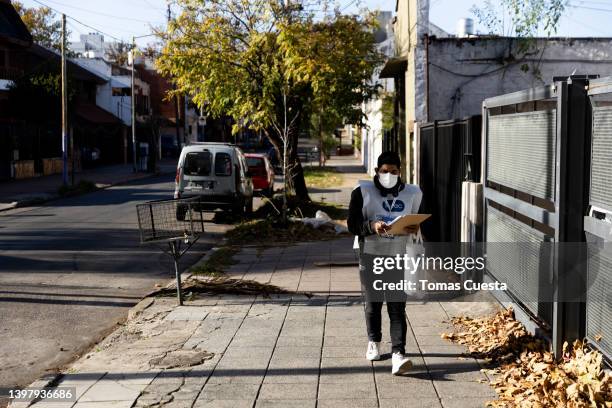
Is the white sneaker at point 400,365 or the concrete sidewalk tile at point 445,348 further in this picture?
the concrete sidewalk tile at point 445,348

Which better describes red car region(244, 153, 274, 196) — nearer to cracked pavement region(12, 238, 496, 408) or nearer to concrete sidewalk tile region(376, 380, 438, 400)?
cracked pavement region(12, 238, 496, 408)

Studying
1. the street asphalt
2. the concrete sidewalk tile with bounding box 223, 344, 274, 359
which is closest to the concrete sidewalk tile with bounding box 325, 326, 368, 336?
the concrete sidewalk tile with bounding box 223, 344, 274, 359

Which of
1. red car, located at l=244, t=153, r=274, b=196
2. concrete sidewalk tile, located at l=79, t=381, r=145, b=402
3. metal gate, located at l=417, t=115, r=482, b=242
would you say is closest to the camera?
concrete sidewalk tile, located at l=79, t=381, r=145, b=402

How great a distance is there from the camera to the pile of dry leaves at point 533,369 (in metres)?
4.97

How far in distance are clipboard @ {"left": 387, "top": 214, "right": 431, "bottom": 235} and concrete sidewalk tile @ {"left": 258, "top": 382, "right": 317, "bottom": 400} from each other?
1.33 m

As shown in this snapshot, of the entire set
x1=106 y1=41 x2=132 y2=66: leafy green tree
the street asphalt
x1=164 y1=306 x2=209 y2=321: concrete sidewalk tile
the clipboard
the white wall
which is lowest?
the street asphalt

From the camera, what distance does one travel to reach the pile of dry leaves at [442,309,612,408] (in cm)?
497

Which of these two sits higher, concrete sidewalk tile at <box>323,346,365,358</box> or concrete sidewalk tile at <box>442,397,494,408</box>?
concrete sidewalk tile at <box>442,397,494,408</box>

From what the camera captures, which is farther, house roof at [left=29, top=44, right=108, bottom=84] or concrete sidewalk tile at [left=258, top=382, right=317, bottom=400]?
house roof at [left=29, top=44, right=108, bottom=84]

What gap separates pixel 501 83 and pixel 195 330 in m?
12.7

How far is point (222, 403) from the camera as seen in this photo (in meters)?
5.77

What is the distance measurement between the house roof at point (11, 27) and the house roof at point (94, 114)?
12.5 meters

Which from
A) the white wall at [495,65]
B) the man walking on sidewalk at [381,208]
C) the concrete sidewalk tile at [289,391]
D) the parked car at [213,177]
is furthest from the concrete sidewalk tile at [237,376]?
the parked car at [213,177]

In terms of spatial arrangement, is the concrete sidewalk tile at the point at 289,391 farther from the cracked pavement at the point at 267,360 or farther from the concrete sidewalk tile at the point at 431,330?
the concrete sidewalk tile at the point at 431,330
